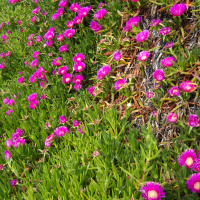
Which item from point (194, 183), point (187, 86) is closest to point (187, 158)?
point (194, 183)

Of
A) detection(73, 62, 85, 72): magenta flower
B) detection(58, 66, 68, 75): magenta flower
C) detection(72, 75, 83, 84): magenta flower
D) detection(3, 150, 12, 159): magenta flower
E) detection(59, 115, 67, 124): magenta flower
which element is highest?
detection(73, 62, 85, 72): magenta flower

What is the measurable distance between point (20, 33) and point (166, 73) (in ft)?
8.62

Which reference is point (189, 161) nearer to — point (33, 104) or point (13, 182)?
point (13, 182)

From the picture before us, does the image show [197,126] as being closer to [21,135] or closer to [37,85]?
[21,135]

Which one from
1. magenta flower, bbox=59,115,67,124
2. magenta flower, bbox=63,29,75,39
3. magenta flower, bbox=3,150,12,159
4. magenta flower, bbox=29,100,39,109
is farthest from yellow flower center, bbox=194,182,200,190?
magenta flower, bbox=63,29,75,39

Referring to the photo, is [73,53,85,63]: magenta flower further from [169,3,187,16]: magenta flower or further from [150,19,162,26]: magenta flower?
[169,3,187,16]: magenta flower

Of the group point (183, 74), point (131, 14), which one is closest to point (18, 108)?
point (131, 14)

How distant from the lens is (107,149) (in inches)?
53.0

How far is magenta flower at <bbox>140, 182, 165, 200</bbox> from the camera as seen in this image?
40.1 inches

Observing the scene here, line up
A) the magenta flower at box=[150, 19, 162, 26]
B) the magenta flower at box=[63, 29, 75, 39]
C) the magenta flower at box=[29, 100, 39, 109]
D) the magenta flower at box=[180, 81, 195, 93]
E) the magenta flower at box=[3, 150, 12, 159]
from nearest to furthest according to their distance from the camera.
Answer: the magenta flower at box=[180, 81, 195, 93], the magenta flower at box=[150, 19, 162, 26], the magenta flower at box=[3, 150, 12, 159], the magenta flower at box=[29, 100, 39, 109], the magenta flower at box=[63, 29, 75, 39]

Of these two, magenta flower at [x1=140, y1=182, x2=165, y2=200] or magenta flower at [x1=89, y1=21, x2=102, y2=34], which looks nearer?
magenta flower at [x1=140, y1=182, x2=165, y2=200]

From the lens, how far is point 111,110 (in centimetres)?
153

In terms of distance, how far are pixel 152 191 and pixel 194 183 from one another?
A: 21 centimetres

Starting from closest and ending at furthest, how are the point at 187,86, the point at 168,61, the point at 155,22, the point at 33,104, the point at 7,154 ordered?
the point at 187,86 → the point at 168,61 → the point at 155,22 → the point at 7,154 → the point at 33,104
